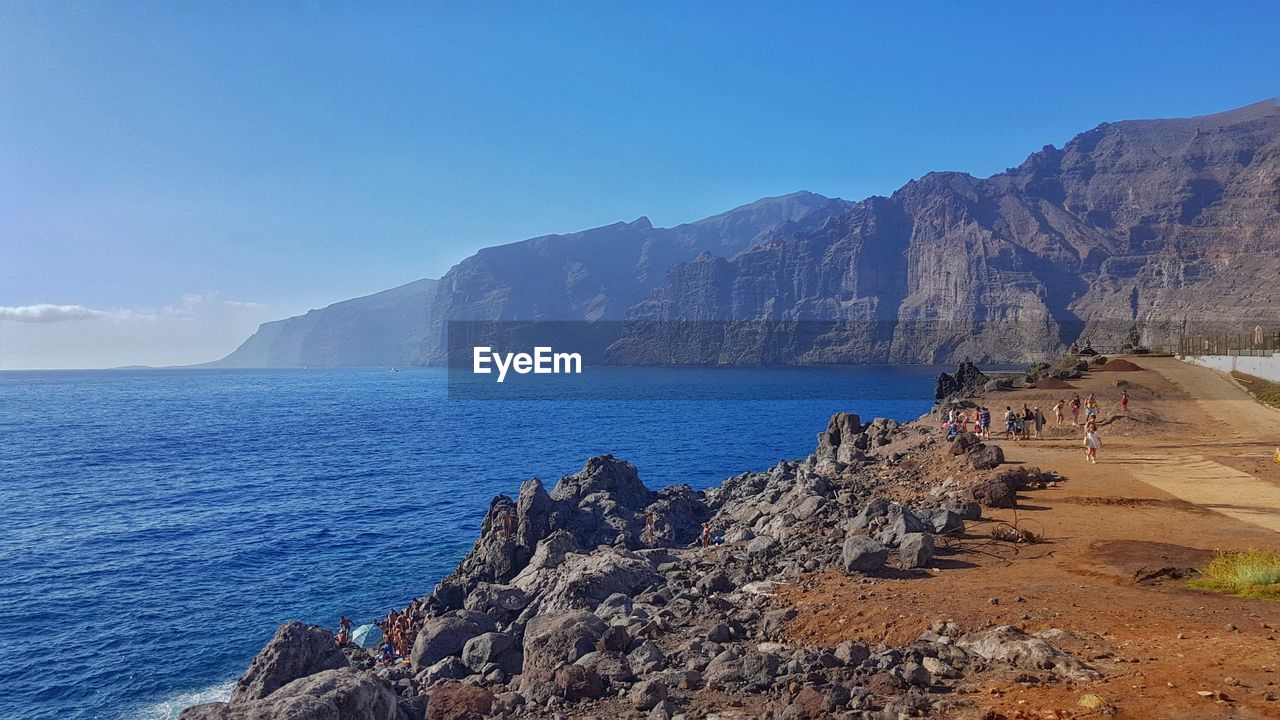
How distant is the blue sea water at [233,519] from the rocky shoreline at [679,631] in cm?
649

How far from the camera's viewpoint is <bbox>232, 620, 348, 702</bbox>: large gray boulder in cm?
1334

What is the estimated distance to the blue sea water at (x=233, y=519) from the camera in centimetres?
2455

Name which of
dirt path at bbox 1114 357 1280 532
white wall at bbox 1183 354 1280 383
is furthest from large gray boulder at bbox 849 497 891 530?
white wall at bbox 1183 354 1280 383

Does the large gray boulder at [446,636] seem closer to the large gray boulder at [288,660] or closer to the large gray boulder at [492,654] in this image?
the large gray boulder at [492,654]

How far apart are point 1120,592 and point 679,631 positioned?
350 inches

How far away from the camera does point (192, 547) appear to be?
1480 inches

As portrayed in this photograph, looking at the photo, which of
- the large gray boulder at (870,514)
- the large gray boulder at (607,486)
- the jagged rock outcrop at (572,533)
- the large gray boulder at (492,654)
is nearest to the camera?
the large gray boulder at (492,654)

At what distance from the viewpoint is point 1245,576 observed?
1368 cm

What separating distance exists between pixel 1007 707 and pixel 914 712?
1.20m

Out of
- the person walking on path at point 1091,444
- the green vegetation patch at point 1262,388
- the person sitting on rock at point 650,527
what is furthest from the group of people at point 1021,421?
the person sitting on rock at point 650,527

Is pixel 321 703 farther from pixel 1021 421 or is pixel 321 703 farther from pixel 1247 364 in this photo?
pixel 1247 364

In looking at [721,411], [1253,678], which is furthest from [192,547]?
[721,411]

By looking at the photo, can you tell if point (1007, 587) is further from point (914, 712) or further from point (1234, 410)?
point (1234, 410)

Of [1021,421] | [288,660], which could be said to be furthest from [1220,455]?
[288,660]
